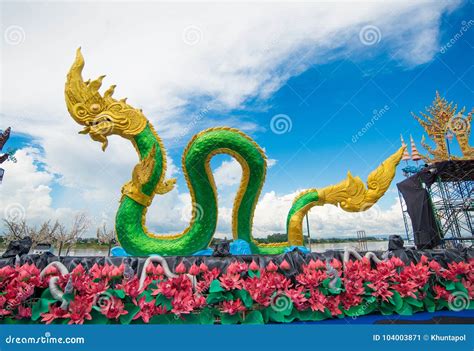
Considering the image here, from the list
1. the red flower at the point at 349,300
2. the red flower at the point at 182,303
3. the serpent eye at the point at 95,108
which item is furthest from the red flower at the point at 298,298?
the serpent eye at the point at 95,108

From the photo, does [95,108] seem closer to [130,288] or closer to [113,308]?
[130,288]

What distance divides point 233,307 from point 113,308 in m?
1.01

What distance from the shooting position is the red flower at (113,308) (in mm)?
2346

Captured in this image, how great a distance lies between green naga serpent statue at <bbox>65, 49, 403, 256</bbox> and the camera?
427 cm

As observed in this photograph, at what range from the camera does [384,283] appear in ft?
9.58

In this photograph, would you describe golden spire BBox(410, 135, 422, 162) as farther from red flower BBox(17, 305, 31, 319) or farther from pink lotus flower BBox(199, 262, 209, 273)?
red flower BBox(17, 305, 31, 319)

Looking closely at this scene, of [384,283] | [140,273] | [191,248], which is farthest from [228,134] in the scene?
[384,283]

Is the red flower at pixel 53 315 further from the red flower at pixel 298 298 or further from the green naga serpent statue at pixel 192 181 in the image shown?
the red flower at pixel 298 298

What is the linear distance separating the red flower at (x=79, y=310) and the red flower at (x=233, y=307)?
3.63 ft

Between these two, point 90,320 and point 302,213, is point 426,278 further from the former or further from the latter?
point 90,320

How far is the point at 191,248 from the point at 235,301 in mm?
1778

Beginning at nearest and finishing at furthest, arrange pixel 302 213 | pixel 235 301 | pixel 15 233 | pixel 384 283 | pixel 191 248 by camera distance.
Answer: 1. pixel 235 301
2. pixel 384 283
3. pixel 191 248
4. pixel 302 213
5. pixel 15 233

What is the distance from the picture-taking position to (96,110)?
4.34 meters

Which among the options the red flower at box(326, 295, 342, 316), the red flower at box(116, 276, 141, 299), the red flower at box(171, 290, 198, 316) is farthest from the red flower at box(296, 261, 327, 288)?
the red flower at box(116, 276, 141, 299)
